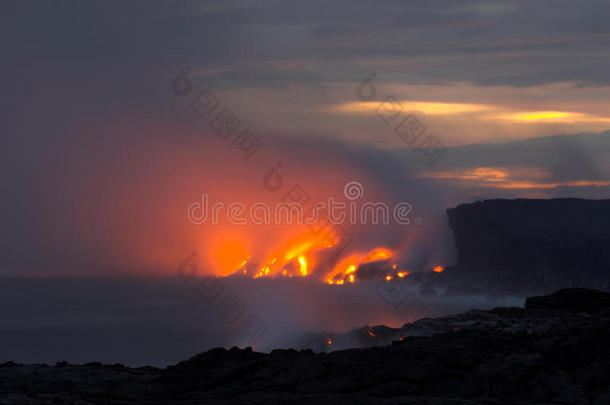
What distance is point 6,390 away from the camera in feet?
127

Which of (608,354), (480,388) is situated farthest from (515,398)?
(608,354)

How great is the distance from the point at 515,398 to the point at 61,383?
75.1 ft

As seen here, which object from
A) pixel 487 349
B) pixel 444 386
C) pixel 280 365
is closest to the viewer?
pixel 444 386

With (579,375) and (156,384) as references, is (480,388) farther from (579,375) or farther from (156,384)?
(156,384)

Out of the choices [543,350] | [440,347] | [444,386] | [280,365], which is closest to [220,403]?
[280,365]

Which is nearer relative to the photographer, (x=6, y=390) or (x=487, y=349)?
(x=6, y=390)

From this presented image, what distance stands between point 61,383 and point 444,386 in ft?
64.5

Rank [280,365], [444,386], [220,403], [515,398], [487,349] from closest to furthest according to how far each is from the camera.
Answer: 1. [220,403]
2. [515,398]
3. [444,386]
4. [280,365]
5. [487,349]

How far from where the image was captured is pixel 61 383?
42.1 meters

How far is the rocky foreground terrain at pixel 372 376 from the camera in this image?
35906 mm

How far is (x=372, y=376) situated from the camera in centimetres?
3947

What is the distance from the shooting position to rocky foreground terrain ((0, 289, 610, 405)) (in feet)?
118

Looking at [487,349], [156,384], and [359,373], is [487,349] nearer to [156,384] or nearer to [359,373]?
[359,373]

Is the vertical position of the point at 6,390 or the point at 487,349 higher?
the point at 487,349
